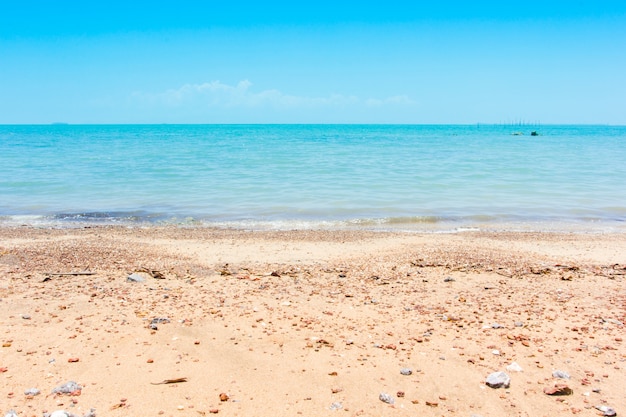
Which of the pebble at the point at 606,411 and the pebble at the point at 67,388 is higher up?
the pebble at the point at 67,388

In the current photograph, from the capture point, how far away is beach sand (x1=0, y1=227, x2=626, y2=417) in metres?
4.22

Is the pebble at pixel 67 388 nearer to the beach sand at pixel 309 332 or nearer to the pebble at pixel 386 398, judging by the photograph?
the beach sand at pixel 309 332

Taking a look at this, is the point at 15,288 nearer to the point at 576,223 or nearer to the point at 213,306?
the point at 213,306

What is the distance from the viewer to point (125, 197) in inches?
696

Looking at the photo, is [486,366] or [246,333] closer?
[486,366]

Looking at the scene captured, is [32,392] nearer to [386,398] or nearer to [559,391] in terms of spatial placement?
[386,398]

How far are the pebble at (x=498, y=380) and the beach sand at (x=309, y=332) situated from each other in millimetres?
61

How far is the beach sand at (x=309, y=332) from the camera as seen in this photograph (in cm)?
422

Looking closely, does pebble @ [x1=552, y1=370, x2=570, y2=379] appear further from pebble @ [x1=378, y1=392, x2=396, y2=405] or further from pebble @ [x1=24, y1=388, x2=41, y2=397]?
pebble @ [x1=24, y1=388, x2=41, y2=397]

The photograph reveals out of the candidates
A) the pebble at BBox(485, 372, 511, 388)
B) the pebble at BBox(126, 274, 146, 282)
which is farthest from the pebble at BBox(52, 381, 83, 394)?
the pebble at BBox(485, 372, 511, 388)

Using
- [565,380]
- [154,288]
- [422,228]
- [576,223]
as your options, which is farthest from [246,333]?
[576,223]

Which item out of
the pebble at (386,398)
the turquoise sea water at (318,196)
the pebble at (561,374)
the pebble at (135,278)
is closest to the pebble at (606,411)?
the pebble at (561,374)

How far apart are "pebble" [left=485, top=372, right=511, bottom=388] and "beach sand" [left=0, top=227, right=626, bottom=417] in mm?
61

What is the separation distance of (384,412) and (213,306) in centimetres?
283
